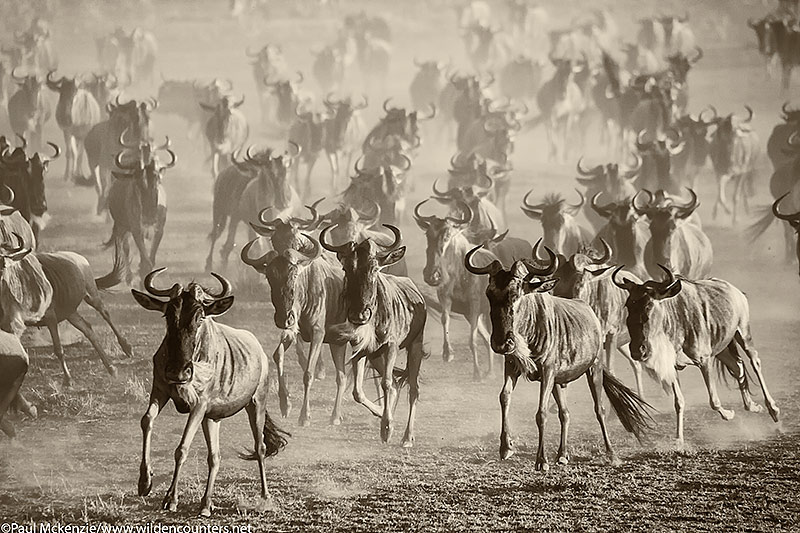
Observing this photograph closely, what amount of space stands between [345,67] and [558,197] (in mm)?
2484

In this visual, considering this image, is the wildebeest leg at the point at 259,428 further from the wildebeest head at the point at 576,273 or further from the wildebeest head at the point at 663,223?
the wildebeest head at the point at 663,223

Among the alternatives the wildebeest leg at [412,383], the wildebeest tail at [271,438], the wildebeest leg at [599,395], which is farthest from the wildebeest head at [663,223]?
the wildebeest tail at [271,438]

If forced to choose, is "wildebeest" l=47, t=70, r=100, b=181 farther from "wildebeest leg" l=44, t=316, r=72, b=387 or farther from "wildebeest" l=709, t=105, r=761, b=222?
"wildebeest" l=709, t=105, r=761, b=222

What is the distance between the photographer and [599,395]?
8078 mm

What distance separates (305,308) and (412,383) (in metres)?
0.90

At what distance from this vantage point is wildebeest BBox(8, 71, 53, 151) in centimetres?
1071

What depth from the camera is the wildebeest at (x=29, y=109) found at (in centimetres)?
1071

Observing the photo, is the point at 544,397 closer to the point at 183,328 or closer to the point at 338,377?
the point at 338,377

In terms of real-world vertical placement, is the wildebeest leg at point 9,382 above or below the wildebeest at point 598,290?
below

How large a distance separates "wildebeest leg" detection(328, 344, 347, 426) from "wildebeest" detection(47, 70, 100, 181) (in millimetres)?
3983

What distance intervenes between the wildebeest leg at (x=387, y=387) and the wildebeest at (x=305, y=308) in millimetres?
318

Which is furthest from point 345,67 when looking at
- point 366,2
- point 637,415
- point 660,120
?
point 637,415

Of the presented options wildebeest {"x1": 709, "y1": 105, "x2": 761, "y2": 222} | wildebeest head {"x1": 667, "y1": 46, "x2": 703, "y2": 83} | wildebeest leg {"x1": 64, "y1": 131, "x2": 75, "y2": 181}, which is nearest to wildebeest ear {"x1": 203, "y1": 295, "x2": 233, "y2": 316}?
wildebeest leg {"x1": 64, "y1": 131, "x2": 75, "y2": 181}

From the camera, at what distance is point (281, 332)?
8.94 metres
